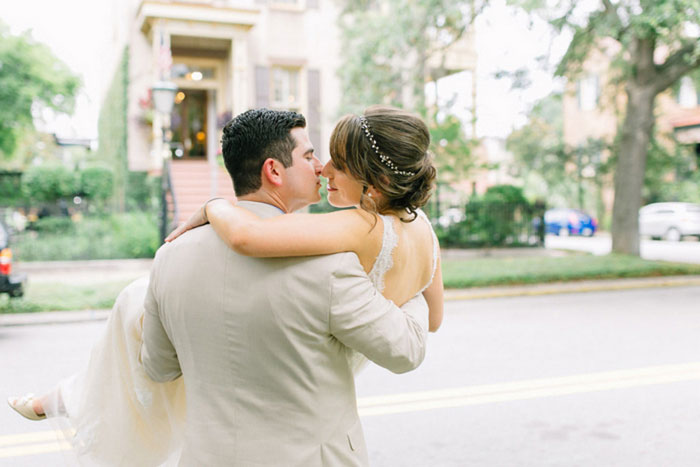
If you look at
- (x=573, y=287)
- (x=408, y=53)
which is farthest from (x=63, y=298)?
(x=408, y=53)

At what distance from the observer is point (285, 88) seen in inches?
846

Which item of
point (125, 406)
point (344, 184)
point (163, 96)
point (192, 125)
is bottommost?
point (125, 406)

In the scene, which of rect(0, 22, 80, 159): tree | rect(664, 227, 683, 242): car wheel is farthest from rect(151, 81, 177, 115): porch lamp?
rect(664, 227, 683, 242): car wheel

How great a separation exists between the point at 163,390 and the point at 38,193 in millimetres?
17605

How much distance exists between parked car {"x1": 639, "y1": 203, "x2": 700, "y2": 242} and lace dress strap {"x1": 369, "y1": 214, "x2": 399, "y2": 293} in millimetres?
26815

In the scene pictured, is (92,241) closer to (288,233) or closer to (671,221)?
(288,233)

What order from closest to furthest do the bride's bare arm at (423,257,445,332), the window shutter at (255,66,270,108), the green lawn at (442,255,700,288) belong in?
1. the bride's bare arm at (423,257,445,332)
2. the green lawn at (442,255,700,288)
3. the window shutter at (255,66,270,108)

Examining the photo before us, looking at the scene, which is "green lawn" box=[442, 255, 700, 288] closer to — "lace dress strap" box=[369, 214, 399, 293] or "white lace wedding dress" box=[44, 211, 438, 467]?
"white lace wedding dress" box=[44, 211, 438, 467]

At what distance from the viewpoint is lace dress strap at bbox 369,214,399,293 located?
6.00 feet

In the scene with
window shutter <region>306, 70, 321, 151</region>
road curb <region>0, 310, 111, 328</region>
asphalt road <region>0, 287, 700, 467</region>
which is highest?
window shutter <region>306, 70, 321, 151</region>

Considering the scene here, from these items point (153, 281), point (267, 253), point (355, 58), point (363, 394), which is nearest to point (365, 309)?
point (267, 253)

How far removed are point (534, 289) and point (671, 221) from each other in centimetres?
1795

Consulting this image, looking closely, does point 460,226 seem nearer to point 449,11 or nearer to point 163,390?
point 449,11

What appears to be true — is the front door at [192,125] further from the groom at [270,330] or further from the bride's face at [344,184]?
the groom at [270,330]
